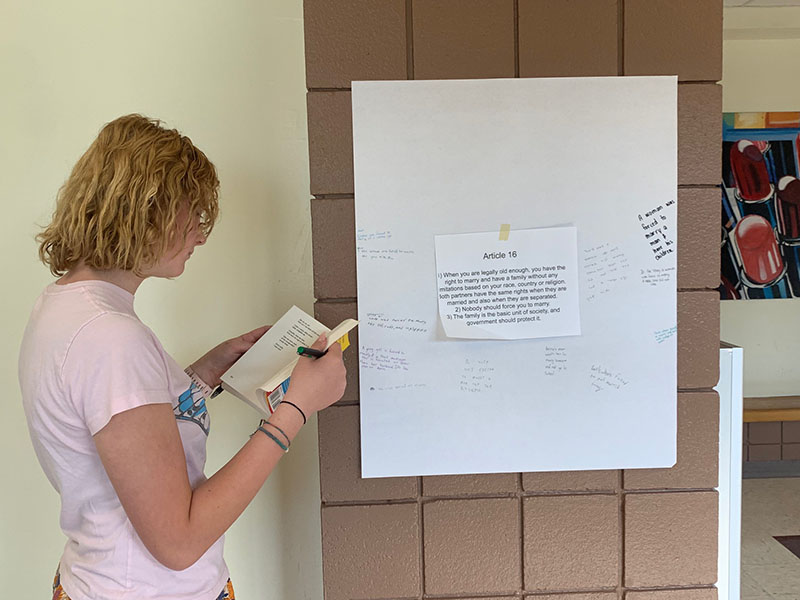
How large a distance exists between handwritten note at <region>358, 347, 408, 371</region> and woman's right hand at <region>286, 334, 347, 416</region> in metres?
0.25

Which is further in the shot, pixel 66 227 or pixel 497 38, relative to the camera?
pixel 497 38

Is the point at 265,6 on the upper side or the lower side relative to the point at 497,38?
upper

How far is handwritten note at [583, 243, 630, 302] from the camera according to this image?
1380 millimetres

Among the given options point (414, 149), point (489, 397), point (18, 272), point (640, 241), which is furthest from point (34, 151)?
point (640, 241)

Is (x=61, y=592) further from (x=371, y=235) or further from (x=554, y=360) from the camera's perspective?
(x=554, y=360)

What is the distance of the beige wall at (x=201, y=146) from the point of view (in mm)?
1608

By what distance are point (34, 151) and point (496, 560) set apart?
1.64 meters

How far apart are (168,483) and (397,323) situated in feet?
2.19

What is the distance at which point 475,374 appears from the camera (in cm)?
139

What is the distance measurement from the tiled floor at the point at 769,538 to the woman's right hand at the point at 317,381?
8.40 feet

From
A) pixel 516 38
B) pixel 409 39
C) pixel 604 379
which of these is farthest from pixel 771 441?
pixel 409 39

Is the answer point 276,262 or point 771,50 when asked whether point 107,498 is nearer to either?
point 276,262

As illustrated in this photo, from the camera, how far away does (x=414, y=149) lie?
135 cm

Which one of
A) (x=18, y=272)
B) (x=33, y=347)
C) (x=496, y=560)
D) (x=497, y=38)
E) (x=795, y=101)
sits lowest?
(x=496, y=560)
